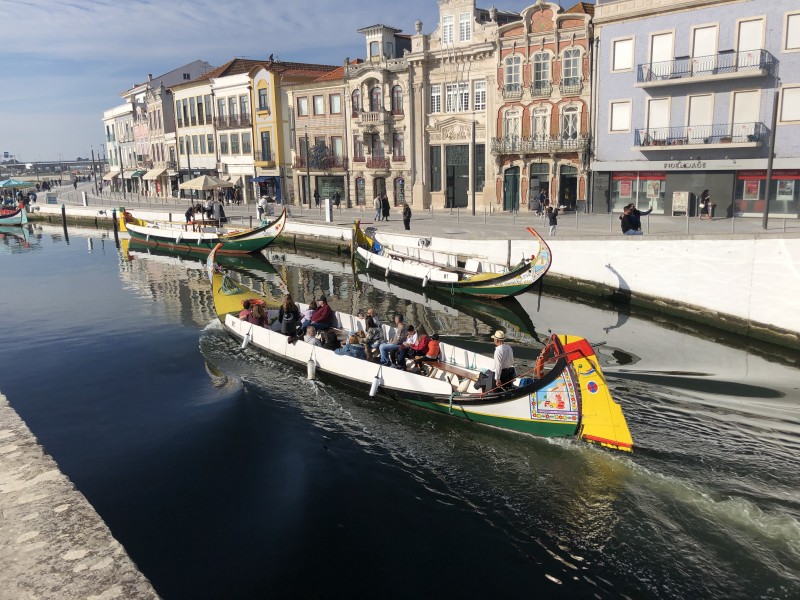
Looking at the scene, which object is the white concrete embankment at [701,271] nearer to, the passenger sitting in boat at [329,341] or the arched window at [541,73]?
the passenger sitting in boat at [329,341]

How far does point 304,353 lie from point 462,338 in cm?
607

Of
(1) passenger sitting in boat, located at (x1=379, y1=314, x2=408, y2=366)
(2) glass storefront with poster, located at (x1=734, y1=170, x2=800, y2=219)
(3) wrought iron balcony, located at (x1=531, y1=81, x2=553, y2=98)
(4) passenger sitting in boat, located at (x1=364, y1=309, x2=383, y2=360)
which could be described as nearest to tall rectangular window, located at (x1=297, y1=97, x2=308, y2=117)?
(3) wrought iron balcony, located at (x1=531, y1=81, x2=553, y2=98)

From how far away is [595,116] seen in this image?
3862 cm

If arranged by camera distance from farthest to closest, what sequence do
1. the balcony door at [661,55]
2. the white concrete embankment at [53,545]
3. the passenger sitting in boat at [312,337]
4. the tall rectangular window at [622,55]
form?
1. the tall rectangular window at [622,55]
2. the balcony door at [661,55]
3. the passenger sitting in boat at [312,337]
4. the white concrete embankment at [53,545]

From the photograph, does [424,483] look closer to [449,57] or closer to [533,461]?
[533,461]

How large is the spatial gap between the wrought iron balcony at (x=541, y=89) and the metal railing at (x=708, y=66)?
5.56 meters

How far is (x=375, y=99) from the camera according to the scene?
4897 cm

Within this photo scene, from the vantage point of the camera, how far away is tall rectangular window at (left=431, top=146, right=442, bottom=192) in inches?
1848

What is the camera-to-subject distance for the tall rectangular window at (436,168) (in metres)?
46.9

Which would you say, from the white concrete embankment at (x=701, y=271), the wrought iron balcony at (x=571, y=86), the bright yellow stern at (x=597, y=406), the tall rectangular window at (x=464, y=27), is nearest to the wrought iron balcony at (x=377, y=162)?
the tall rectangular window at (x=464, y=27)

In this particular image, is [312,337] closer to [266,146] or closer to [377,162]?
[377,162]

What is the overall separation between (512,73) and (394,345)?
2997 cm

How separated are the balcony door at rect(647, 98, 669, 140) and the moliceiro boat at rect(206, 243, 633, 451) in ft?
80.7

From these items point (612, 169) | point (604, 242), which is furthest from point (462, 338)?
point (612, 169)
